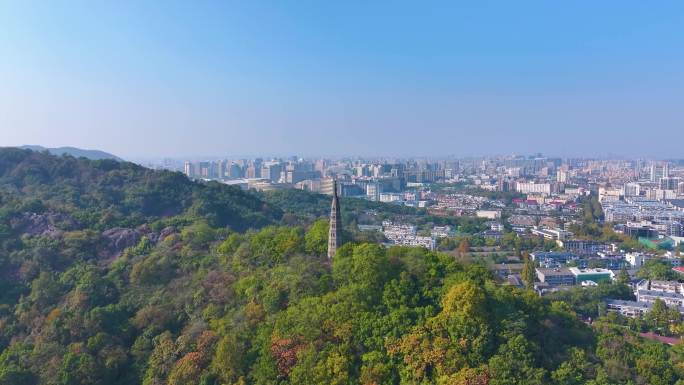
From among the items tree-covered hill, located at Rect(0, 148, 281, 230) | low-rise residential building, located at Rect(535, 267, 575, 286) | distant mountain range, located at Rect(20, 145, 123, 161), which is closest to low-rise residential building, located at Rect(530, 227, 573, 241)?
low-rise residential building, located at Rect(535, 267, 575, 286)

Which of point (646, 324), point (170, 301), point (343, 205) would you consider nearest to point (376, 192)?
point (343, 205)

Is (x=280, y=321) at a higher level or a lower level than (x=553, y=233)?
higher

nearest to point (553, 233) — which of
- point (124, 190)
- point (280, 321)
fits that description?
point (124, 190)

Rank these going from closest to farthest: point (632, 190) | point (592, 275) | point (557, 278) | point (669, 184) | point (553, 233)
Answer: point (557, 278) < point (592, 275) < point (553, 233) < point (632, 190) < point (669, 184)

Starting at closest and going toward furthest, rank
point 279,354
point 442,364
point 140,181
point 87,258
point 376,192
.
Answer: point 442,364 < point 279,354 < point 87,258 < point 140,181 < point 376,192

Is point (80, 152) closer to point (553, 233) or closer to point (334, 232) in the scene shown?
point (553, 233)

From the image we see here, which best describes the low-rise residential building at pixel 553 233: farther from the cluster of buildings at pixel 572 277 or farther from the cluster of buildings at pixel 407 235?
the cluster of buildings at pixel 572 277

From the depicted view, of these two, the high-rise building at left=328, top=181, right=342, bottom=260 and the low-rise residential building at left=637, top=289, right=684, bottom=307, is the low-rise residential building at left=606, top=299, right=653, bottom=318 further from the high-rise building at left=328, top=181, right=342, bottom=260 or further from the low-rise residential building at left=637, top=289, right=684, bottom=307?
the high-rise building at left=328, top=181, right=342, bottom=260

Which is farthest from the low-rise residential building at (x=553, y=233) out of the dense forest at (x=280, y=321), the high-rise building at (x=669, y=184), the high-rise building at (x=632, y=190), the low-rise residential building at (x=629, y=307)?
the high-rise building at (x=669, y=184)

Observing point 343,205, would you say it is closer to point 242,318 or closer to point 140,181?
point 140,181
